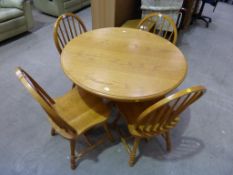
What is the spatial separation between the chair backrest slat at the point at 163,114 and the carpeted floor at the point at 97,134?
1.49 ft

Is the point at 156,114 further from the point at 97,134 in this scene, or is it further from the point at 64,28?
the point at 64,28

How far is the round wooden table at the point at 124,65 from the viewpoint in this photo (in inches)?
46.8

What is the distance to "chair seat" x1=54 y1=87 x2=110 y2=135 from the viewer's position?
132 centimetres

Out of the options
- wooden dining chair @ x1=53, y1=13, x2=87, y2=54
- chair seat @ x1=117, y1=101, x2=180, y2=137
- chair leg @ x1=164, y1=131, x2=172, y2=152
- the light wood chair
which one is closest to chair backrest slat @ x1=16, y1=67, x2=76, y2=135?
the light wood chair

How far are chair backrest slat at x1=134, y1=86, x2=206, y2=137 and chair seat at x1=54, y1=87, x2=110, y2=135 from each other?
11.8 inches

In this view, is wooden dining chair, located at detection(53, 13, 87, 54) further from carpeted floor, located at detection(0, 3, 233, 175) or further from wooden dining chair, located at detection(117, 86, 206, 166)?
wooden dining chair, located at detection(117, 86, 206, 166)

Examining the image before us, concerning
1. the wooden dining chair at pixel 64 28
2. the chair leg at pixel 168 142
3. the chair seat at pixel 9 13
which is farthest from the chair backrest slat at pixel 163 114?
the chair seat at pixel 9 13

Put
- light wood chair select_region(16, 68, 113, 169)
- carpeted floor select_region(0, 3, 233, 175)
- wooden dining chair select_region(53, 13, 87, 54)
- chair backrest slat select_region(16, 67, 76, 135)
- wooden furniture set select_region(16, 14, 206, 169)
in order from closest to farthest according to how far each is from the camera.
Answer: chair backrest slat select_region(16, 67, 76, 135), wooden furniture set select_region(16, 14, 206, 169), light wood chair select_region(16, 68, 113, 169), carpeted floor select_region(0, 3, 233, 175), wooden dining chair select_region(53, 13, 87, 54)

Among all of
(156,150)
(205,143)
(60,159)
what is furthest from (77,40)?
(205,143)

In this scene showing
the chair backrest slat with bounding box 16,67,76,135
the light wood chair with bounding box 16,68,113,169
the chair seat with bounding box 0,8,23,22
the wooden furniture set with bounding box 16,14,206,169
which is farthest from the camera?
the chair seat with bounding box 0,8,23,22

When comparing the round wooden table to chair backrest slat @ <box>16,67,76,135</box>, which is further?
the round wooden table

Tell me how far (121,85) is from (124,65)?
0.23m

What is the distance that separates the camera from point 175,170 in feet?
5.09

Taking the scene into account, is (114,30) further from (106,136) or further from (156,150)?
(156,150)
